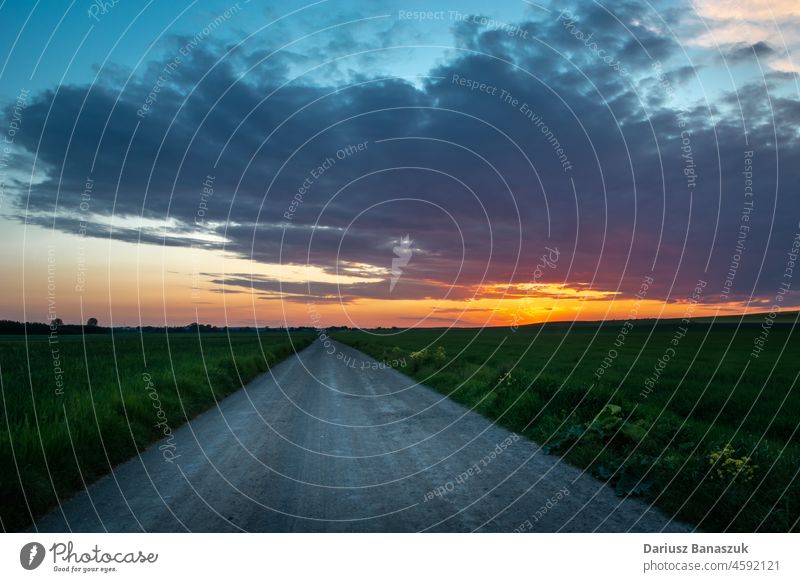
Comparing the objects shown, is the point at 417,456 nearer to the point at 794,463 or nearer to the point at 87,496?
the point at 87,496

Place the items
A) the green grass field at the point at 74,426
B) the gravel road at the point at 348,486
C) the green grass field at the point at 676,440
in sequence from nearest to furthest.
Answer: the gravel road at the point at 348,486 → the green grass field at the point at 676,440 → the green grass field at the point at 74,426

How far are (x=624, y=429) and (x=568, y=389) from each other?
161 inches

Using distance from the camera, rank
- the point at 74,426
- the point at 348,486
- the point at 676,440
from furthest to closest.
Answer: the point at 676,440, the point at 74,426, the point at 348,486

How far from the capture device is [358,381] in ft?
71.7

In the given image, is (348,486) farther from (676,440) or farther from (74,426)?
(676,440)
